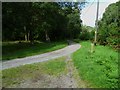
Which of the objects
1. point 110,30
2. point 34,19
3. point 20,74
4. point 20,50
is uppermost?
point 34,19

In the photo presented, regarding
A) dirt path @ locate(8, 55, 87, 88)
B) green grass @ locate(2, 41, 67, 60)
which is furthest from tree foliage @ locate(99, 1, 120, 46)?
dirt path @ locate(8, 55, 87, 88)

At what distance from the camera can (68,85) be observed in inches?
388

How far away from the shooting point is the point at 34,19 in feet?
116

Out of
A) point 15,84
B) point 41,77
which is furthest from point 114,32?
point 15,84

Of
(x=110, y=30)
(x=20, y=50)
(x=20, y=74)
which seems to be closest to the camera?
(x=20, y=74)

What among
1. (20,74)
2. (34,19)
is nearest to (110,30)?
(34,19)

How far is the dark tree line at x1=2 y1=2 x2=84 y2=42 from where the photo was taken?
25438mm

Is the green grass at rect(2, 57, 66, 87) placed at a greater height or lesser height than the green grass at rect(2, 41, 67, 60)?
greater

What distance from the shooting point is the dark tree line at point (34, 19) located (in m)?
25.4

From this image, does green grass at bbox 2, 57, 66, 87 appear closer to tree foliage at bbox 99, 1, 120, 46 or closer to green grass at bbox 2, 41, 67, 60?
green grass at bbox 2, 41, 67, 60

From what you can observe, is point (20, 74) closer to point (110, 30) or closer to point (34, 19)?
point (110, 30)

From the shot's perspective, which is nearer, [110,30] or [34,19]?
[110,30]

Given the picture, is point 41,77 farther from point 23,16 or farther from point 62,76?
point 23,16

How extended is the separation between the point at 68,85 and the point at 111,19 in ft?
174
